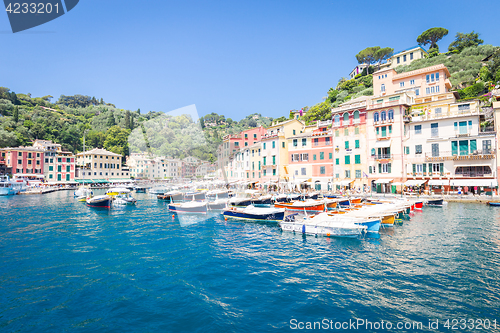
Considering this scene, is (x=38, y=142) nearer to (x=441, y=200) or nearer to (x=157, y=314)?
(x=157, y=314)

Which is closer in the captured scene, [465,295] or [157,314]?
[157,314]

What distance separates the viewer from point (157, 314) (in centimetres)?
950

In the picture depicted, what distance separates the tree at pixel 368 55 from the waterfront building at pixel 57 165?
107183 millimetres

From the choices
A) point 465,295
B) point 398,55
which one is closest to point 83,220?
point 465,295

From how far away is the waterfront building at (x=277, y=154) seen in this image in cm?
5144

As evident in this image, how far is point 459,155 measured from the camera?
35969 millimetres

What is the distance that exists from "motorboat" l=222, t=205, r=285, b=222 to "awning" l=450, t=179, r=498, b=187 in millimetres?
27380

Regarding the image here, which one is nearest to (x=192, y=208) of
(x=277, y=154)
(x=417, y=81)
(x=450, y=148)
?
(x=277, y=154)

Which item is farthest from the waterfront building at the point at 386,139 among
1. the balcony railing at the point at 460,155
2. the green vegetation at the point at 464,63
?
the green vegetation at the point at 464,63

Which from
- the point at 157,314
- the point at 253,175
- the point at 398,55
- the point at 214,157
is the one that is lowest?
the point at 157,314

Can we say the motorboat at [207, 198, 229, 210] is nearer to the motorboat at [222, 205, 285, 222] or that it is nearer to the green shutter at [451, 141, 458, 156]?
the motorboat at [222, 205, 285, 222]

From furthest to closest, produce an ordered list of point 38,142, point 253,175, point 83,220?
1. point 38,142
2. point 253,175
3. point 83,220

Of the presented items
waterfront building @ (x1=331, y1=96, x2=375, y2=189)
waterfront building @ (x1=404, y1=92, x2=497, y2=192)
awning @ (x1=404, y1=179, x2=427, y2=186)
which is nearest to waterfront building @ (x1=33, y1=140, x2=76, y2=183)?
waterfront building @ (x1=331, y1=96, x2=375, y2=189)

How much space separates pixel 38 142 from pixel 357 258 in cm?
11239
